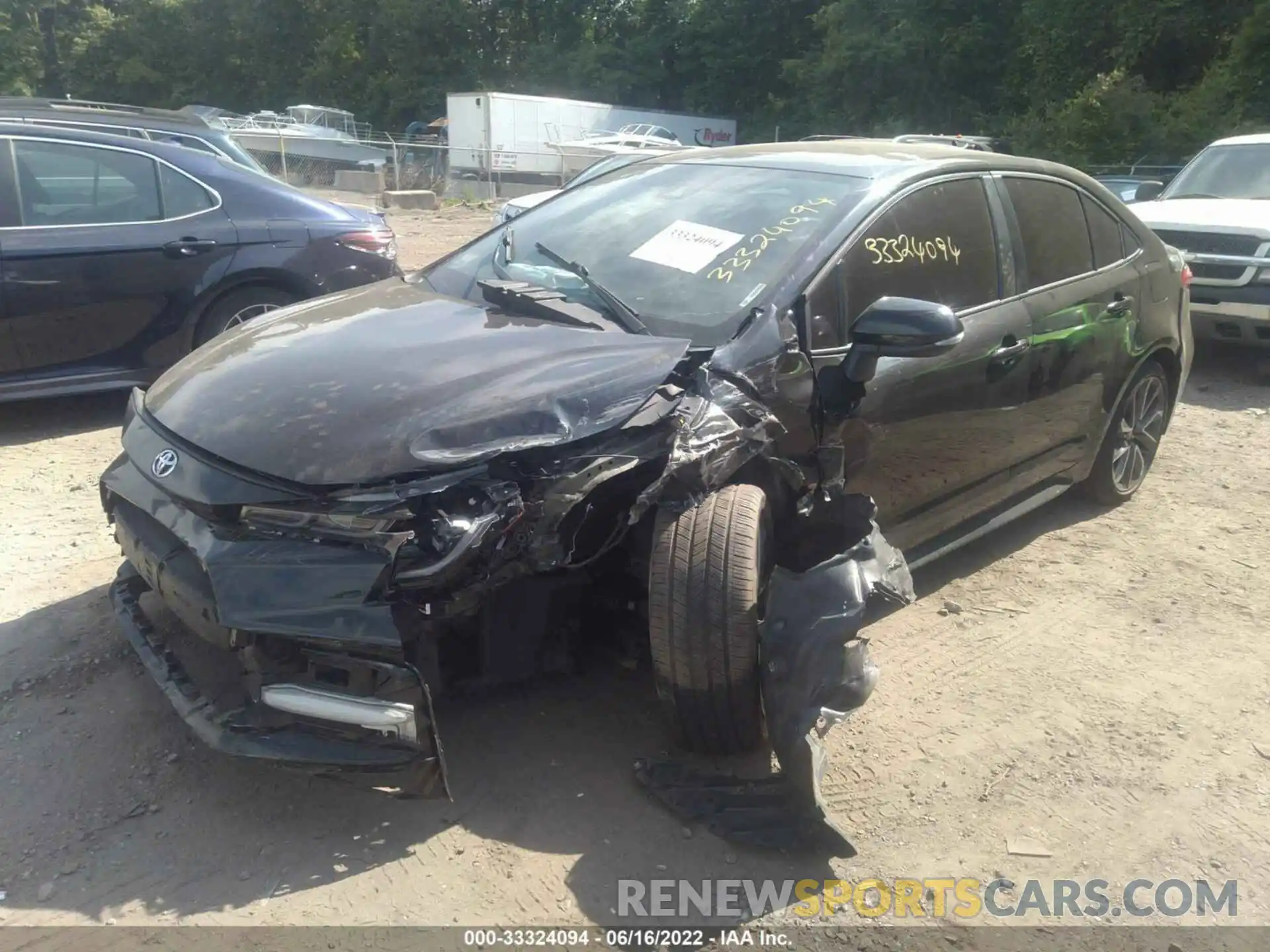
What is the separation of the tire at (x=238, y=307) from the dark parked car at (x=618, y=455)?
2373mm

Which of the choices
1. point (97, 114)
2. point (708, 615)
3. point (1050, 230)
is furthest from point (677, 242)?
point (97, 114)

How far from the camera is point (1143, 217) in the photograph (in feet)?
28.9

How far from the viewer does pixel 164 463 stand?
9.84 feet

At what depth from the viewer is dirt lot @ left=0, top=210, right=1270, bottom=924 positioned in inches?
105

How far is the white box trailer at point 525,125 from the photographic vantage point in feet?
91.1

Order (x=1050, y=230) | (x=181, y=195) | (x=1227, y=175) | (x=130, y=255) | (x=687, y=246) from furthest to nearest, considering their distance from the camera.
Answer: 1. (x=1227, y=175)
2. (x=181, y=195)
3. (x=130, y=255)
4. (x=1050, y=230)
5. (x=687, y=246)

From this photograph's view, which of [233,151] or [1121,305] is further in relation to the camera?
[233,151]

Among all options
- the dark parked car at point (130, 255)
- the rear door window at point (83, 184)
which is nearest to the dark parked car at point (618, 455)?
the dark parked car at point (130, 255)

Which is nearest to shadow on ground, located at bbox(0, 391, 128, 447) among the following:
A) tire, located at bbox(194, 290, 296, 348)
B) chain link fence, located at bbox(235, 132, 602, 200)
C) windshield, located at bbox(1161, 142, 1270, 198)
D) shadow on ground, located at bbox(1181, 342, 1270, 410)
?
tire, located at bbox(194, 290, 296, 348)

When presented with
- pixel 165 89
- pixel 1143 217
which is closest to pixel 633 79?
pixel 165 89

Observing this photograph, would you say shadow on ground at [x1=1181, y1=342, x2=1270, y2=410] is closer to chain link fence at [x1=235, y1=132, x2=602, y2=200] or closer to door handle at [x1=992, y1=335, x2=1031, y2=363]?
door handle at [x1=992, y1=335, x2=1031, y2=363]

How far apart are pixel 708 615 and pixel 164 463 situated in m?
1.57

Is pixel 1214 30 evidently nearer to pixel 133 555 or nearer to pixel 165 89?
pixel 133 555

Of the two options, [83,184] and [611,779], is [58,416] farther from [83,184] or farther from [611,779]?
[611,779]
